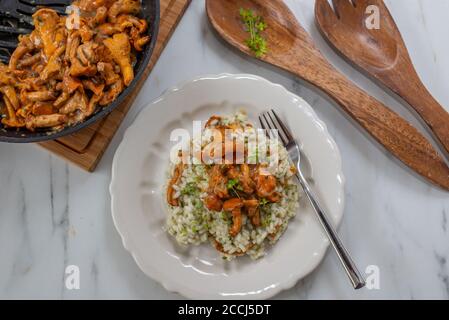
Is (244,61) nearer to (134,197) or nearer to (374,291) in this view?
(134,197)

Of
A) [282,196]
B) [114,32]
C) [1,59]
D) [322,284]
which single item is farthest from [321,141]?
[1,59]

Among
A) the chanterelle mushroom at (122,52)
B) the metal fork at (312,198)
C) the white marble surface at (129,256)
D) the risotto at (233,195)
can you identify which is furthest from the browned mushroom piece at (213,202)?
the chanterelle mushroom at (122,52)

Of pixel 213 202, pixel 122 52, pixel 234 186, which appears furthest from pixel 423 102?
pixel 122 52

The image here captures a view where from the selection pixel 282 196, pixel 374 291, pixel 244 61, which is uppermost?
pixel 244 61

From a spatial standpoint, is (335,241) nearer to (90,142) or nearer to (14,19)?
(90,142)

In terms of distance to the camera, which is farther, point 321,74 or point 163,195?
point 321,74

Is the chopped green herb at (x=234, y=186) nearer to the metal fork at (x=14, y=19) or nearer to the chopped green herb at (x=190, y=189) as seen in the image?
the chopped green herb at (x=190, y=189)

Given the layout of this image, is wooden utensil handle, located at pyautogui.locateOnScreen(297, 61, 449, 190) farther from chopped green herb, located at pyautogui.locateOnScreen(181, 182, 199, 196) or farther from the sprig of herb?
chopped green herb, located at pyautogui.locateOnScreen(181, 182, 199, 196)
